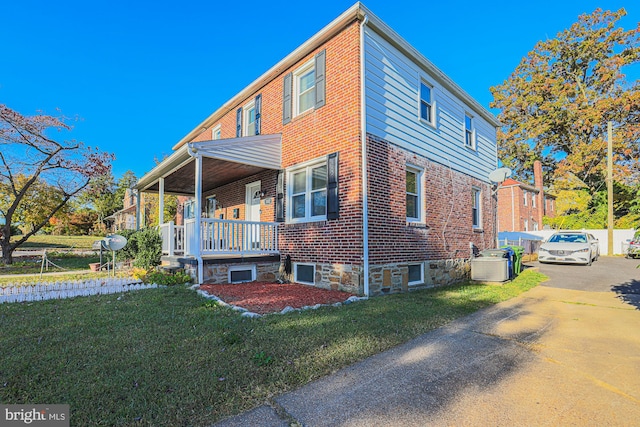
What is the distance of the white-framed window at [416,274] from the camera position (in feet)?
26.4

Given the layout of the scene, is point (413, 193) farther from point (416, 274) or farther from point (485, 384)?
point (485, 384)

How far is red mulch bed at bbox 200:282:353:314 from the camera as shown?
552cm

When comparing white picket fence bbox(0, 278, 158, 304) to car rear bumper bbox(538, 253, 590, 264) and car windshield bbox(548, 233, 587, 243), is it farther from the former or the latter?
car windshield bbox(548, 233, 587, 243)

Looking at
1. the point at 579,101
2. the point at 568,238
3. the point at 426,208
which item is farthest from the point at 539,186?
the point at 426,208

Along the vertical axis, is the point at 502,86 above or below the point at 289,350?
above

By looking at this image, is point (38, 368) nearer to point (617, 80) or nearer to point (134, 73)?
point (134, 73)

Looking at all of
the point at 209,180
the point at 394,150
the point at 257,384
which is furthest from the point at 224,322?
the point at 209,180

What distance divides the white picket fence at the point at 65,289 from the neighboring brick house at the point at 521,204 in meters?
24.9

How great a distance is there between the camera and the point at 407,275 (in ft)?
25.6

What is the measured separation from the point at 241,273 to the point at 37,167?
10830mm

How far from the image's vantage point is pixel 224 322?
4.36m

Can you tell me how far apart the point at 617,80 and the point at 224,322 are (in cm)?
3125

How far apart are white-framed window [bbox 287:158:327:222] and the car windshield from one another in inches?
491

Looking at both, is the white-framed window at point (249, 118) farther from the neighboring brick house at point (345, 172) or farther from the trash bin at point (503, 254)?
the trash bin at point (503, 254)
